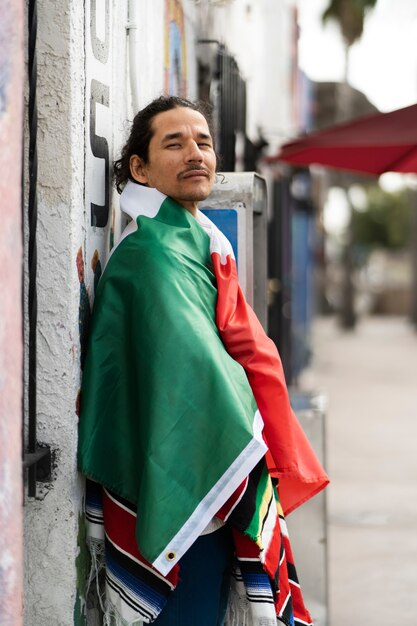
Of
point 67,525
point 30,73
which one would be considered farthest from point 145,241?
point 67,525

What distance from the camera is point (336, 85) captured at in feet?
62.8

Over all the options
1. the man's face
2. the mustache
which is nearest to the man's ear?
the man's face

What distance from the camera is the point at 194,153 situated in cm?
274

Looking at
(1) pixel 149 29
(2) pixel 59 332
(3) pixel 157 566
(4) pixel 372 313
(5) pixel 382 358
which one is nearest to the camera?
(3) pixel 157 566

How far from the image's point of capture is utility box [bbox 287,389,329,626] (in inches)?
170

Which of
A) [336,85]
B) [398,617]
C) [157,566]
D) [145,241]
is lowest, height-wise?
[398,617]

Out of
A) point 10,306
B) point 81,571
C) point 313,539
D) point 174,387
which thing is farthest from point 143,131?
point 313,539

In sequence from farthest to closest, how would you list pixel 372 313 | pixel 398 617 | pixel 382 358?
pixel 372 313, pixel 382 358, pixel 398 617

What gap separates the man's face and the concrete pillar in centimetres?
71

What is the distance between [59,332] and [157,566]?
2.15ft

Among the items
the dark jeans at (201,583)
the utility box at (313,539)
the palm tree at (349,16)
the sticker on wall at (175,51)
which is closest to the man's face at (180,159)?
the dark jeans at (201,583)

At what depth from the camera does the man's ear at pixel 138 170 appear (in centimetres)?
280

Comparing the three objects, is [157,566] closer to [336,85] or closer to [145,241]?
[145,241]

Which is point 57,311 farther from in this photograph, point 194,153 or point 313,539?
point 313,539
